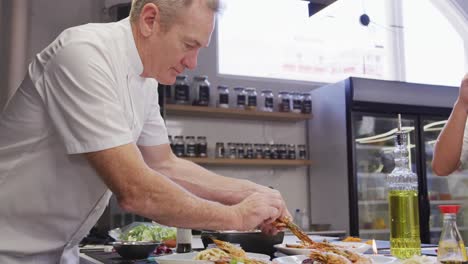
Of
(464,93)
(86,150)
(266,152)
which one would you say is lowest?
(86,150)

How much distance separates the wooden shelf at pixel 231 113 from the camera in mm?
4141

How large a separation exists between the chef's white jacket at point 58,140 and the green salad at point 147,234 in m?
0.51

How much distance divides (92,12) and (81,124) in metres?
3.46

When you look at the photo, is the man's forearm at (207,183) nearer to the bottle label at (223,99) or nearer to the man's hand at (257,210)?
the man's hand at (257,210)

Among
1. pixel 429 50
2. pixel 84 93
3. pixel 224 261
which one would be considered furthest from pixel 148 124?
pixel 429 50

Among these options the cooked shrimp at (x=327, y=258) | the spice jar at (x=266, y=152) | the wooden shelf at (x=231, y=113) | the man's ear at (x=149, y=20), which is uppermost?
the wooden shelf at (x=231, y=113)

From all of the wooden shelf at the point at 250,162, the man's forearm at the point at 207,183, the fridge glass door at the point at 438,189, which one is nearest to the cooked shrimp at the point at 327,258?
the man's forearm at the point at 207,183

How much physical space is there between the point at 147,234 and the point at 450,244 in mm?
1114

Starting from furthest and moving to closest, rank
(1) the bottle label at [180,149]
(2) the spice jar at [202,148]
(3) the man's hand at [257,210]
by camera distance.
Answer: (2) the spice jar at [202,148] → (1) the bottle label at [180,149] → (3) the man's hand at [257,210]

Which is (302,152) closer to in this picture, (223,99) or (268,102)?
(268,102)

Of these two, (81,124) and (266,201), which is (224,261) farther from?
(81,124)

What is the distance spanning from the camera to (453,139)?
2166mm

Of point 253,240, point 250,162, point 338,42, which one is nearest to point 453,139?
point 253,240

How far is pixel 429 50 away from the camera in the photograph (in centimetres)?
568
